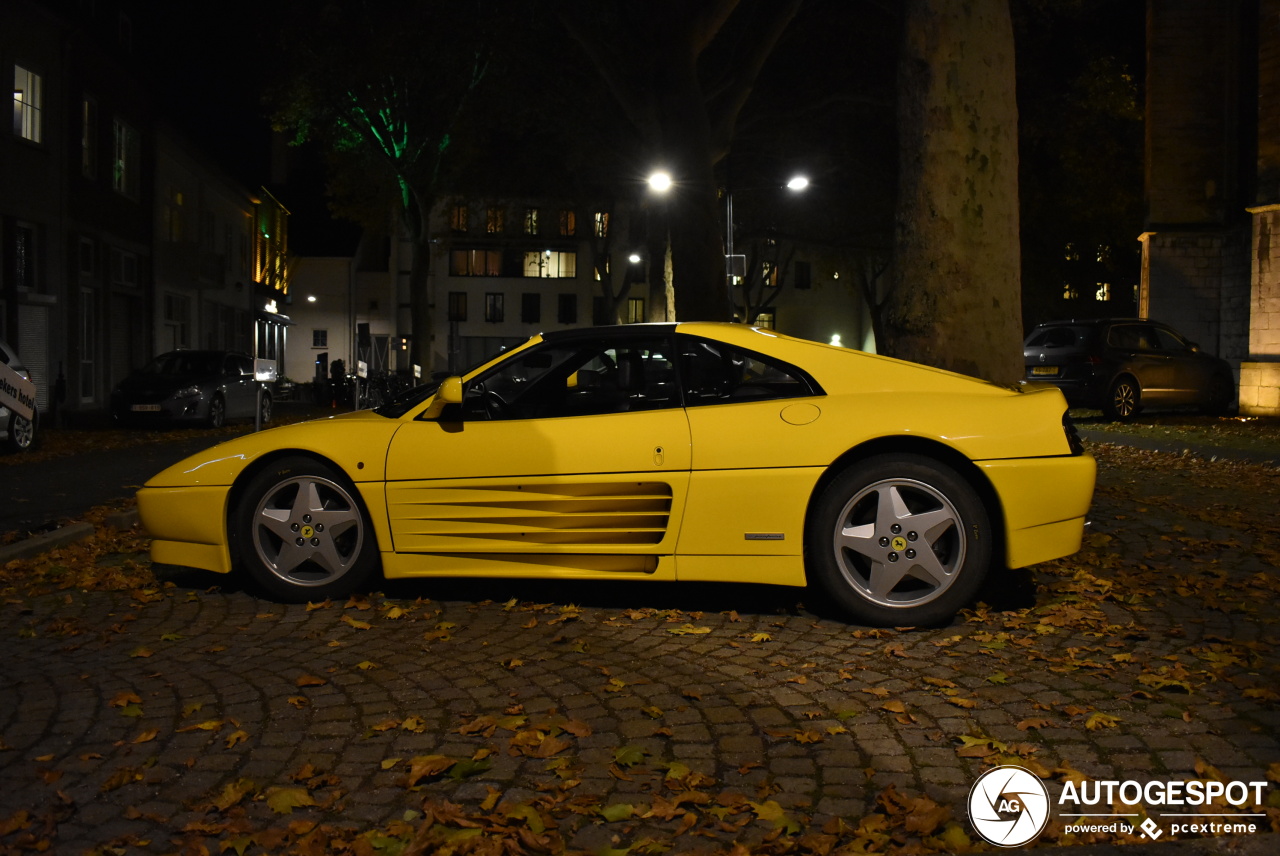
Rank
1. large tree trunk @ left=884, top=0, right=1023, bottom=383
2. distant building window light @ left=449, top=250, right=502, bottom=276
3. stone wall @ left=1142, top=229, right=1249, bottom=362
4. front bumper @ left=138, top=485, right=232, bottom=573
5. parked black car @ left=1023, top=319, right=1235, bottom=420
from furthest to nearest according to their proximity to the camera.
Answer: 1. distant building window light @ left=449, top=250, right=502, bottom=276
2. stone wall @ left=1142, top=229, right=1249, bottom=362
3. parked black car @ left=1023, top=319, right=1235, bottom=420
4. large tree trunk @ left=884, top=0, right=1023, bottom=383
5. front bumper @ left=138, top=485, right=232, bottom=573

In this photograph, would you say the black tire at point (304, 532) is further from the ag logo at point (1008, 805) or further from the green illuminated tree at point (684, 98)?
the green illuminated tree at point (684, 98)

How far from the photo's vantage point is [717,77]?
72.1ft

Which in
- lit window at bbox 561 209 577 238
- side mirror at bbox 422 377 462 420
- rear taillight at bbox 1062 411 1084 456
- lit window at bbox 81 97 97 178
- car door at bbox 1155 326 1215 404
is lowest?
rear taillight at bbox 1062 411 1084 456

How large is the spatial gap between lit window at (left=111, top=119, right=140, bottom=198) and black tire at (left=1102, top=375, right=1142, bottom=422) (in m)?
24.0

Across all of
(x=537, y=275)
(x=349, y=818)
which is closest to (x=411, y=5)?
(x=349, y=818)

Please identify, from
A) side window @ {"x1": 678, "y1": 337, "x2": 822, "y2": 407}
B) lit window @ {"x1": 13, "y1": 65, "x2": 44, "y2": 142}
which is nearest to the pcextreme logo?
side window @ {"x1": 678, "y1": 337, "x2": 822, "y2": 407}

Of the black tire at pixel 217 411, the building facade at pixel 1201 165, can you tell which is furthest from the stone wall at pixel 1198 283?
the black tire at pixel 217 411

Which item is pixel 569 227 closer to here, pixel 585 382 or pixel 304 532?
pixel 585 382

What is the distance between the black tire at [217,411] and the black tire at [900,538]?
19660 millimetres

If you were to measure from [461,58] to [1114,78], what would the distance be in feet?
42.5

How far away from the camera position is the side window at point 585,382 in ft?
19.6

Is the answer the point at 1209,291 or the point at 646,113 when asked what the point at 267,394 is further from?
the point at 1209,291

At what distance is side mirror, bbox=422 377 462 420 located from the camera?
5.82 meters

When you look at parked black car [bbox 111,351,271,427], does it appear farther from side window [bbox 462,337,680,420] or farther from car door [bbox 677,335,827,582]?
car door [bbox 677,335,827,582]
